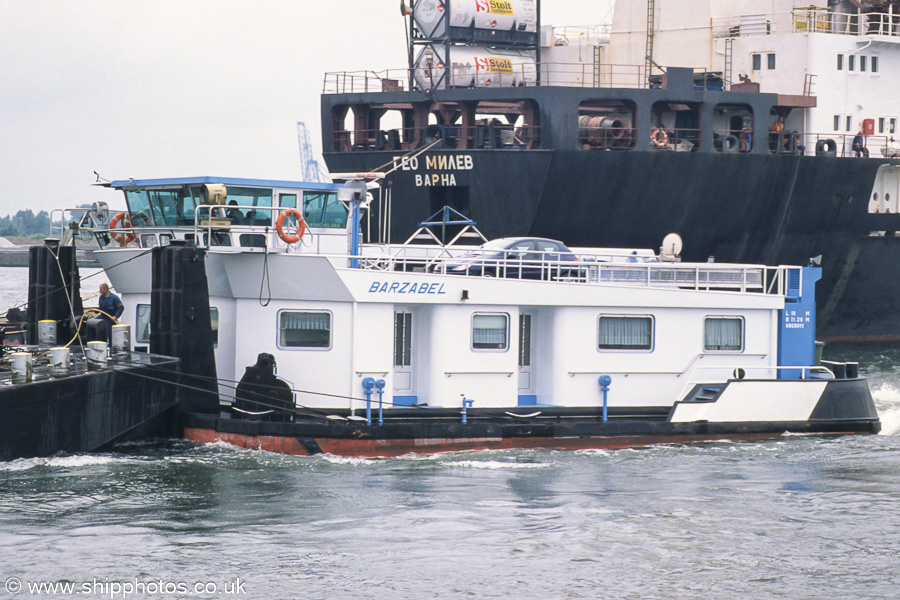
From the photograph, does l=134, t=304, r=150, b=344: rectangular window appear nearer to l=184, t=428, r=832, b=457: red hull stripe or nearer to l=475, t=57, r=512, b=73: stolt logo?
l=184, t=428, r=832, b=457: red hull stripe

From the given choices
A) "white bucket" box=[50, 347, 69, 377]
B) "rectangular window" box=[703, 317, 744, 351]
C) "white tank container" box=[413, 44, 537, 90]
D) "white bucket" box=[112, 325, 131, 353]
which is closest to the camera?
"white bucket" box=[50, 347, 69, 377]

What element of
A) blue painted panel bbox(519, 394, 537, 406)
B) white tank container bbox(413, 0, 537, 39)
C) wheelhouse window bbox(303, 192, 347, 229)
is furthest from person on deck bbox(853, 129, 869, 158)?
wheelhouse window bbox(303, 192, 347, 229)

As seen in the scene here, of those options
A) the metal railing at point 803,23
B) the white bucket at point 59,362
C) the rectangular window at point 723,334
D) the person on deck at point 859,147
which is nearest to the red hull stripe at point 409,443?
the rectangular window at point 723,334

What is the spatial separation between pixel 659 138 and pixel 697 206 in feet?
8.37

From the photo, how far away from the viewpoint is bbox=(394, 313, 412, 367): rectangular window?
19.5 m

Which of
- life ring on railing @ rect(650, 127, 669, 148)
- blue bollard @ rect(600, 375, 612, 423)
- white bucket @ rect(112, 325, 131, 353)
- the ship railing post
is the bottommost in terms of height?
the ship railing post

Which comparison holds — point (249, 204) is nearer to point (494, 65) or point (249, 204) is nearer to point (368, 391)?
point (368, 391)

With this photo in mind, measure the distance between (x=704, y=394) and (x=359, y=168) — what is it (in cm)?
2068

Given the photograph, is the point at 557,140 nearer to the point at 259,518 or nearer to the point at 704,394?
the point at 704,394

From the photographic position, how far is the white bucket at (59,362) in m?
17.0

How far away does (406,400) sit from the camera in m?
19.5

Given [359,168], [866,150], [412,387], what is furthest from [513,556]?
[866,150]

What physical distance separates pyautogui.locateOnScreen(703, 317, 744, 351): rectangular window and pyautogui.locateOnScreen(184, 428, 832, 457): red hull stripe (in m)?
2.08

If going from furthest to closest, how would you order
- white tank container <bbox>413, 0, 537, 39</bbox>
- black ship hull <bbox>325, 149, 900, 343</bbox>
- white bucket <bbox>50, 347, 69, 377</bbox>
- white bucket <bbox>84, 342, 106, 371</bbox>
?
white tank container <bbox>413, 0, 537, 39</bbox>
black ship hull <bbox>325, 149, 900, 343</bbox>
white bucket <bbox>84, 342, 106, 371</bbox>
white bucket <bbox>50, 347, 69, 377</bbox>
